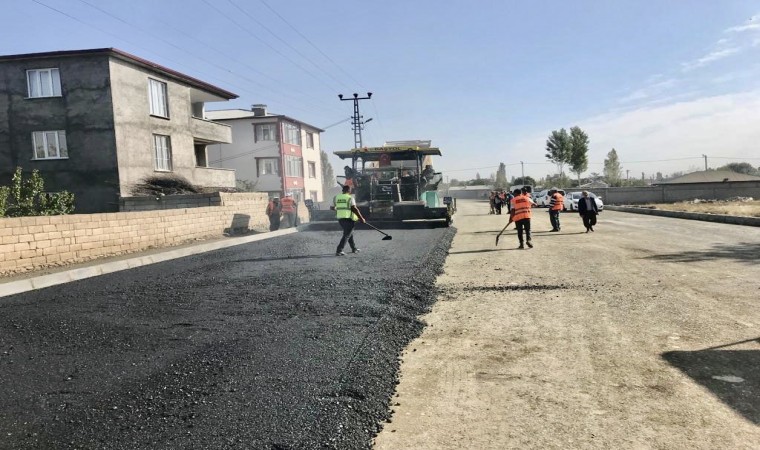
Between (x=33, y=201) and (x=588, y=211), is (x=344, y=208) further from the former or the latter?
(x=33, y=201)

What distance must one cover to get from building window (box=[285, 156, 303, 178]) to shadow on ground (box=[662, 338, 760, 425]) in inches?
1653

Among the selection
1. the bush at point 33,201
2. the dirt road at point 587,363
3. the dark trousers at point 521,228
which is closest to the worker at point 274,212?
the bush at point 33,201

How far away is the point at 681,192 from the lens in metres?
40.1

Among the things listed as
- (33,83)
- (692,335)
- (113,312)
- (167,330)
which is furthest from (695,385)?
(33,83)

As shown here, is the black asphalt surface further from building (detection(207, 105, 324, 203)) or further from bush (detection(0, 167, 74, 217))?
building (detection(207, 105, 324, 203))

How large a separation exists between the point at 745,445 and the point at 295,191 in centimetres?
4523

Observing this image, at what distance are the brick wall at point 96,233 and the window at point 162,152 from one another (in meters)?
5.96

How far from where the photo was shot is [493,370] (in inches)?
166

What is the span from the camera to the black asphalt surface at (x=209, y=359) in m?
3.07

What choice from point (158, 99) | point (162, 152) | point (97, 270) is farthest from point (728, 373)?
point (158, 99)

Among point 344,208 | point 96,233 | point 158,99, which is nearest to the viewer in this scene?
point 344,208

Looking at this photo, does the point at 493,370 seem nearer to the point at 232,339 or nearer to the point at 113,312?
the point at 232,339

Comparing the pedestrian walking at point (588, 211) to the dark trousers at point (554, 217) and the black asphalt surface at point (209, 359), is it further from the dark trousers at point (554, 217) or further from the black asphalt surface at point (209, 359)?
the black asphalt surface at point (209, 359)

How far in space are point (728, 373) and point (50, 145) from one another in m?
24.5
